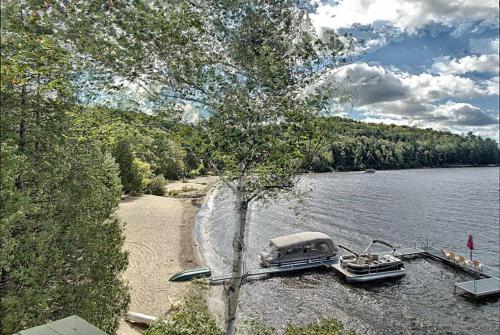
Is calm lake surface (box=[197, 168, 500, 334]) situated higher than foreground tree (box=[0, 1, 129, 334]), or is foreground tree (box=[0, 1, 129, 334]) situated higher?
foreground tree (box=[0, 1, 129, 334])

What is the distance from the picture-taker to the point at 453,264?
36344mm

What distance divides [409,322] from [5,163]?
24815 millimetres

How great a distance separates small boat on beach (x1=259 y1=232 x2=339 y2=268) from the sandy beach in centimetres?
725

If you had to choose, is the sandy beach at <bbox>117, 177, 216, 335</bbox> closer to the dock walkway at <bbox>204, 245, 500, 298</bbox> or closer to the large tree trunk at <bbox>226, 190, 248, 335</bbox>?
the dock walkway at <bbox>204, 245, 500, 298</bbox>

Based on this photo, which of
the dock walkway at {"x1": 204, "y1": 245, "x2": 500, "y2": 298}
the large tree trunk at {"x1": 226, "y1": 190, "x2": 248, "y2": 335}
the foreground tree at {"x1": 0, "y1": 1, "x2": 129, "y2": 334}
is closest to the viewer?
the large tree trunk at {"x1": 226, "y1": 190, "x2": 248, "y2": 335}

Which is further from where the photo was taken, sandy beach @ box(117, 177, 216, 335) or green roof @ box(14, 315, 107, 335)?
sandy beach @ box(117, 177, 216, 335)

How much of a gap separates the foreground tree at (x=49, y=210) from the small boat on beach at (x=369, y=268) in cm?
2100

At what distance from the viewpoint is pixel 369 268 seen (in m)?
32.1

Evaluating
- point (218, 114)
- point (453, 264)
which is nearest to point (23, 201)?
point (218, 114)

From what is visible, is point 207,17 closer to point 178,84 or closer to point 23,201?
point 178,84

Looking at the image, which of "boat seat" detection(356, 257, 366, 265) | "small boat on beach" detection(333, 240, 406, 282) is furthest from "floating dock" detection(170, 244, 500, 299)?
"boat seat" detection(356, 257, 366, 265)

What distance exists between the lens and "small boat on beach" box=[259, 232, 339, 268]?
34938 millimetres

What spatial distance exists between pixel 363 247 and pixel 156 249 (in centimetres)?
2231

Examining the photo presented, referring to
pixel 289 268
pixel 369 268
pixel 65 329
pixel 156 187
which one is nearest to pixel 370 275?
pixel 369 268
